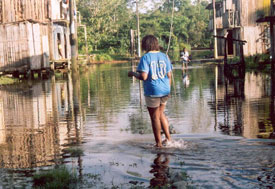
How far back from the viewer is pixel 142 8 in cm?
10525

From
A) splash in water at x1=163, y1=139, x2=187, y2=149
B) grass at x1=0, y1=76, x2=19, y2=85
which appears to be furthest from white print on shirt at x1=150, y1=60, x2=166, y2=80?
grass at x1=0, y1=76, x2=19, y2=85

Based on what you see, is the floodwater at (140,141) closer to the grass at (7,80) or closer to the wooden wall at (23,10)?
the grass at (7,80)

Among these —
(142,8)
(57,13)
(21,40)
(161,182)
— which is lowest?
(161,182)

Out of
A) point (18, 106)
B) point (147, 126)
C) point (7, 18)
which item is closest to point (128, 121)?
point (147, 126)

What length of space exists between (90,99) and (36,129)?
5566 mm

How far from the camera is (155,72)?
7648mm

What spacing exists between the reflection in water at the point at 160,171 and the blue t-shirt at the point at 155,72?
1.13 m

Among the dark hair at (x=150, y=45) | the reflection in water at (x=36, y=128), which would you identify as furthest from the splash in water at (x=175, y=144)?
the reflection in water at (x=36, y=128)

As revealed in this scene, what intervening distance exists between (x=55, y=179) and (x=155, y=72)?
2738 millimetres

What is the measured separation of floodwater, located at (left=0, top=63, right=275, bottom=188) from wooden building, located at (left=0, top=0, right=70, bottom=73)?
12.9 m

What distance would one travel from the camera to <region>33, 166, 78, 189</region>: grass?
5.40 meters

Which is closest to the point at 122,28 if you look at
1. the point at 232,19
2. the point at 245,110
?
the point at 232,19

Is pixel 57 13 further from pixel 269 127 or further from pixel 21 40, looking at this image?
pixel 269 127

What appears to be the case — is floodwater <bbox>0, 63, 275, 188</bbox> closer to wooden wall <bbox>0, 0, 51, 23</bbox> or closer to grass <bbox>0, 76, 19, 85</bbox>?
grass <bbox>0, 76, 19, 85</bbox>
